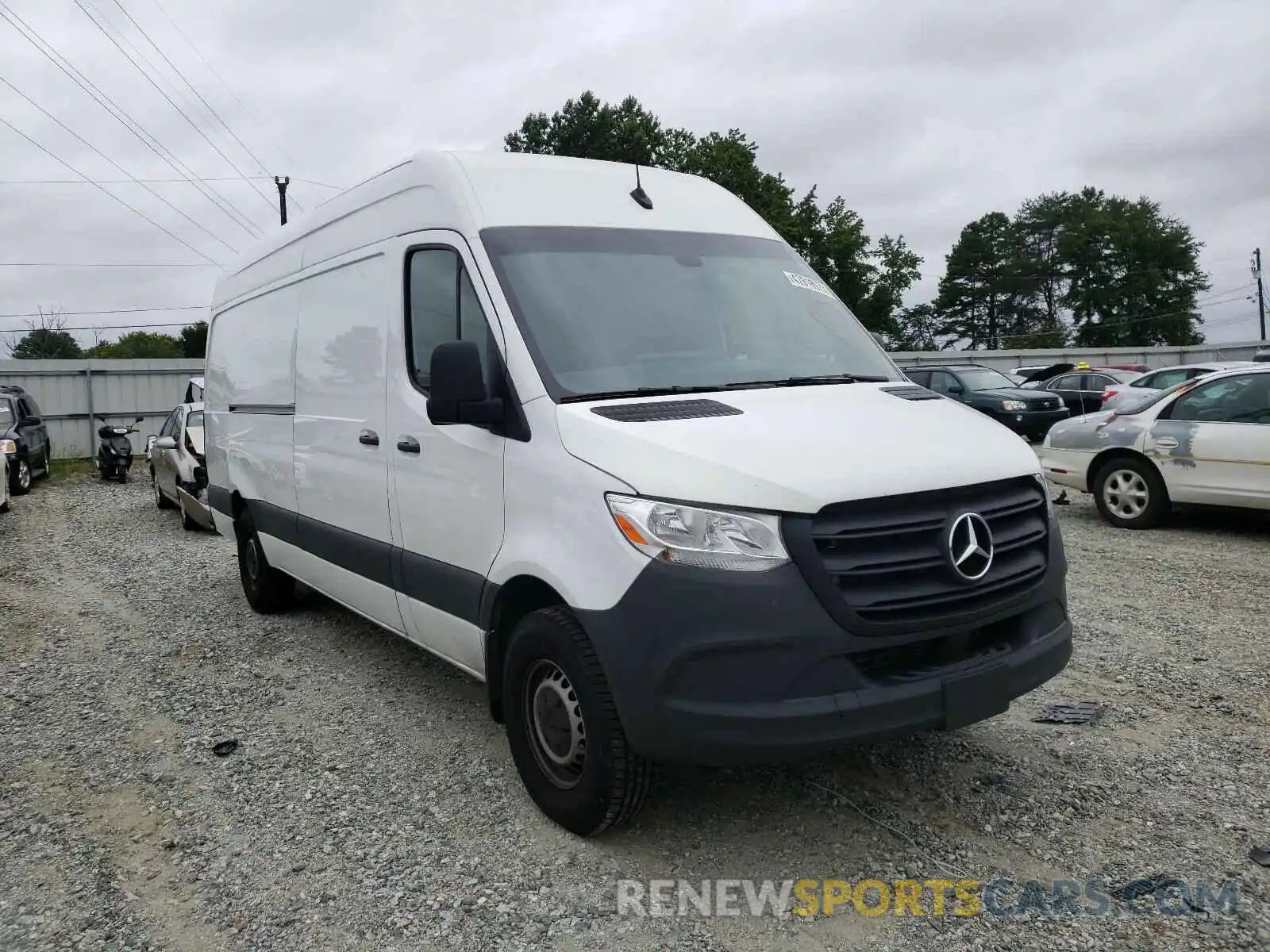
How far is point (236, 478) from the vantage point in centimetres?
694

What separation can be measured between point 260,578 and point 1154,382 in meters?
14.4

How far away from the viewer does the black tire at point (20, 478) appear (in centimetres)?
1545

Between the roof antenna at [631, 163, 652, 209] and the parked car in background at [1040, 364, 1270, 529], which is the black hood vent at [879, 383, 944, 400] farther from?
the parked car in background at [1040, 364, 1270, 529]

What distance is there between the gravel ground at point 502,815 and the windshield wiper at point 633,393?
1515mm

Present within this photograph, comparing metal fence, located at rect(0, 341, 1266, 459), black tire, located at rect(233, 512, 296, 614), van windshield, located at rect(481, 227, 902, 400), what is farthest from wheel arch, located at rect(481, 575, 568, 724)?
metal fence, located at rect(0, 341, 1266, 459)

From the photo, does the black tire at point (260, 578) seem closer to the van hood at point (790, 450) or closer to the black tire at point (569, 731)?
the black tire at point (569, 731)

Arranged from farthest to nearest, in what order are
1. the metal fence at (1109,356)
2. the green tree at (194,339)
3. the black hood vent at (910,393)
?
the green tree at (194,339)
the metal fence at (1109,356)
the black hood vent at (910,393)

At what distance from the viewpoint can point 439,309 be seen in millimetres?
4035

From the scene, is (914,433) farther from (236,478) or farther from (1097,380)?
(1097,380)

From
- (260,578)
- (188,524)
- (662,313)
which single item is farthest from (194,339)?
(662,313)

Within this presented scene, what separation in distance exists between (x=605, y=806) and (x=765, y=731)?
68 centimetres

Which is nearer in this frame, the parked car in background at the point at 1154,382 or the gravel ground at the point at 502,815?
the gravel ground at the point at 502,815

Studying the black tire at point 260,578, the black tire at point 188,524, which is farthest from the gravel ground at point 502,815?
the black tire at point 188,524

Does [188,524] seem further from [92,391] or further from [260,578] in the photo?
[92,391]
